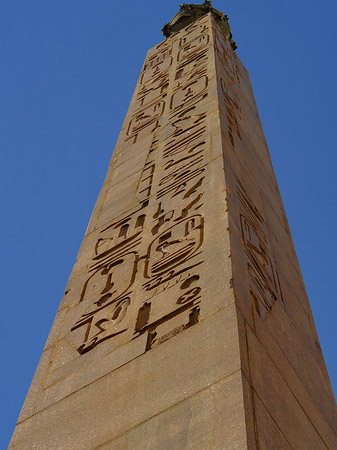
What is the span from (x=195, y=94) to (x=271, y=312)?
3351 millimetres

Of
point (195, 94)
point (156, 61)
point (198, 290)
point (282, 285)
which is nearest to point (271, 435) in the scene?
point (198, 290)

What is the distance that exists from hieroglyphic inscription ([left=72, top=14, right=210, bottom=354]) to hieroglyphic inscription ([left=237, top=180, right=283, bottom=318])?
0.93 ft

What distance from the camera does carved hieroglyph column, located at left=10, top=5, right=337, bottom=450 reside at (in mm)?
3492

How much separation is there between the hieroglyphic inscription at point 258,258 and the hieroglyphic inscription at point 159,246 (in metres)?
0.28

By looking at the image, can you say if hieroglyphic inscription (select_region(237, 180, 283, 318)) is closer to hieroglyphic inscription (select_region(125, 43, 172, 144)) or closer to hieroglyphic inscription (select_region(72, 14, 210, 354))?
hieroglyphic inscription (select_region(72, 14, 210, 354))

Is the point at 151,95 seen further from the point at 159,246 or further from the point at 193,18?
the point at 159,246

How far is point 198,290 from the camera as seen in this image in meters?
4.20

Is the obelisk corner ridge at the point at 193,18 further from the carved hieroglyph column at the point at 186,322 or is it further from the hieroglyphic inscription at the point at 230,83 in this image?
the carved hieroglyph column at the point at 186,322

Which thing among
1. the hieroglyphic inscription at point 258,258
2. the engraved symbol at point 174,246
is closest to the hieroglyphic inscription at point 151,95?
the hieroglyphic inscription at point 258,258

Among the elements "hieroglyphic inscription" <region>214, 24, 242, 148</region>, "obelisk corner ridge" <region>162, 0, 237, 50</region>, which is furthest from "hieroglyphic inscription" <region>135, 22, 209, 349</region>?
"obelisk corner ridge" <region>162, 0, 237, 50</region>

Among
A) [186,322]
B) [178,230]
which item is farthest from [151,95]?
[186,322]

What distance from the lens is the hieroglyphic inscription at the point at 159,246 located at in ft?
14.0

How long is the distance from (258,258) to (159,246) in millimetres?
562

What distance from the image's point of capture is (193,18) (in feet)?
36.4
